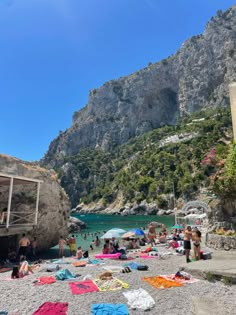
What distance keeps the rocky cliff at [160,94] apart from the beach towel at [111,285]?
13341 centimetres

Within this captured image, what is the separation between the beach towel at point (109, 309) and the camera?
7520 millimetres

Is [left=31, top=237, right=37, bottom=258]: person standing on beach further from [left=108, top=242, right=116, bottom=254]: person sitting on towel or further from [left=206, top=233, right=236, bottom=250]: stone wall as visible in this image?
Result: [left=206, top=233, right=236, bottom=250]: stone wall

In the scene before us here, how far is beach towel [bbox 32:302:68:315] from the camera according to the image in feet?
25.4

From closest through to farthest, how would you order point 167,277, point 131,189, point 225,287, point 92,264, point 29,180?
point 225,287 → point 167,277 → point 92,264 → point 29,180 → point 131,189

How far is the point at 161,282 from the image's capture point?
34.3 ft

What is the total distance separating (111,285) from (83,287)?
38.5 inches

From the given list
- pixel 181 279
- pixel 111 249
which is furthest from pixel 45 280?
pixel 111 249

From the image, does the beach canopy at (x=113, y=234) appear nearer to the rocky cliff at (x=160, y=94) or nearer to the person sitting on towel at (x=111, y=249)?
the person sitting on towel at (x=111, y=249)

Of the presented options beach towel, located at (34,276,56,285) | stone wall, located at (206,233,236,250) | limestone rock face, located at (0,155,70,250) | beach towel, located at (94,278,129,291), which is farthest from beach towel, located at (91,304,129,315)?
limestone rock face, located at (0,155,70,250)

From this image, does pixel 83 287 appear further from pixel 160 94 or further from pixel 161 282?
pixel 160 94

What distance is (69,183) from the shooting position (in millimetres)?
147375

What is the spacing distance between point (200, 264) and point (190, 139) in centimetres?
9802

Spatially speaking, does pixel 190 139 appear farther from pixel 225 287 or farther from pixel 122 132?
pixel 225 287

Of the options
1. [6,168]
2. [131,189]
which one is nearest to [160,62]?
[131,189]
